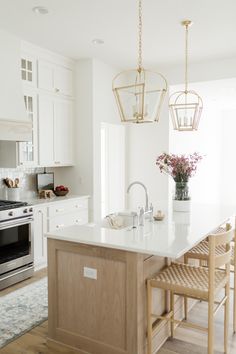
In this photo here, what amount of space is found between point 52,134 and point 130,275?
3.31 m

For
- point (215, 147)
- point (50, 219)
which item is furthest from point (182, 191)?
→ point (215, 147)

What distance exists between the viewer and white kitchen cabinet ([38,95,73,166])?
5.00m

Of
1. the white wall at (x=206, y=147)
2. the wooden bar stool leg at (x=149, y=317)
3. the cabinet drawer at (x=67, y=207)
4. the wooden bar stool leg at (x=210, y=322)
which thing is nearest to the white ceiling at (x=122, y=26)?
the white wall at (x=206, y=147)

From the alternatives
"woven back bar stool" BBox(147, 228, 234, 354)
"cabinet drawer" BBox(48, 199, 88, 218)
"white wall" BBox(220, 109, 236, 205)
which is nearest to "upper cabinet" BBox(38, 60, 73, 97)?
"cabinet drawer" BBox(48, 199, 88, 218)

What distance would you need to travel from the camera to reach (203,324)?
10.3ft

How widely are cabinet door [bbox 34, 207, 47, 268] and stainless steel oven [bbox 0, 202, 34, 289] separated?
0.15 metres

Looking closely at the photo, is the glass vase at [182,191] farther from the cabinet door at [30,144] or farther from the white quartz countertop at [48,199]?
the cabinet door at [30,144]

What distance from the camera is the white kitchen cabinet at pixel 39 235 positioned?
450 cm

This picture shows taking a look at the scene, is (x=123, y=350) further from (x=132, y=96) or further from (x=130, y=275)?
(x=132, y=96)

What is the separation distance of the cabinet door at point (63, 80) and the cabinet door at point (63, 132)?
169mm

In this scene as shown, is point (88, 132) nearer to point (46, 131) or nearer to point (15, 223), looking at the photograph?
point (46, 131)

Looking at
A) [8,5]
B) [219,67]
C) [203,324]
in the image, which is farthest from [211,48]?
[203,324]

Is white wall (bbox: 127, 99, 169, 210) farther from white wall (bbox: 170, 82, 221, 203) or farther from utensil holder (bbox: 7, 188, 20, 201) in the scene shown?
utensil holder (bbox: 7, 188, 20, 201)

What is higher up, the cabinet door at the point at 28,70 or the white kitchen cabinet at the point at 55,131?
the cabinet door at the point at 28,70
